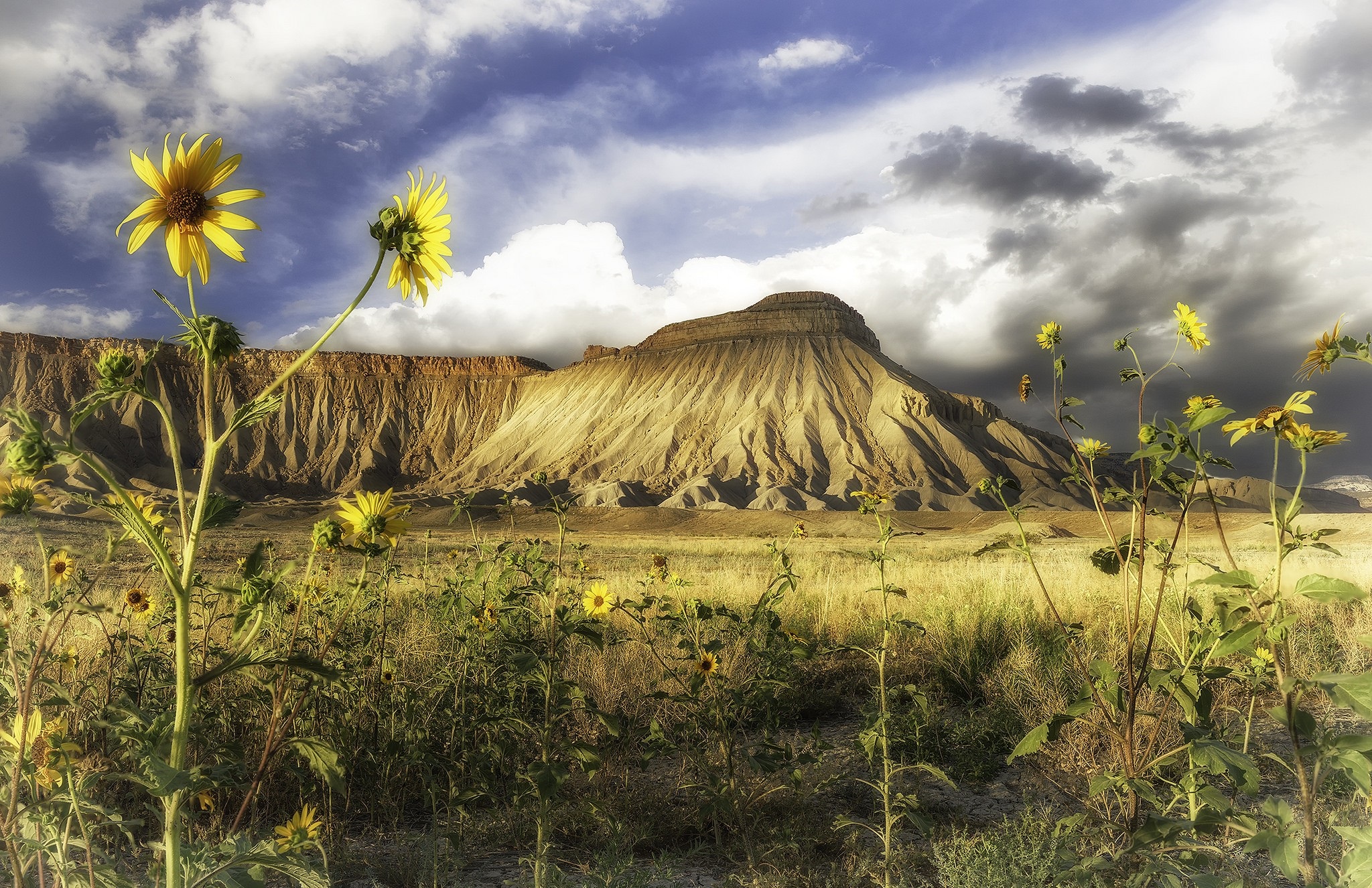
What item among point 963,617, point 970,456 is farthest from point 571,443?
point 963,617

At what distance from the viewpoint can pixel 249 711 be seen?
4.04 meters

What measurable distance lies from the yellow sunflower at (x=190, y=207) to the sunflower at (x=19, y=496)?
63 cm

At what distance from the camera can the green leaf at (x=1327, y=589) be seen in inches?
72.0

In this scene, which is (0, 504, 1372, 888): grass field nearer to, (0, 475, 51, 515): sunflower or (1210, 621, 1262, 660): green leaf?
(0, 475, 51, 515): sunflower

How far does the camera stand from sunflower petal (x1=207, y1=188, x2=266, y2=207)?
5.11ft

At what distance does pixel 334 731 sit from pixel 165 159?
3.10 metres

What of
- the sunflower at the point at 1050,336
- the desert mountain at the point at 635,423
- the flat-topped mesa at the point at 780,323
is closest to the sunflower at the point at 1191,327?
the sunflower at the point at 1050,336

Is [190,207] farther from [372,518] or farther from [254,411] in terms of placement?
[372,518]

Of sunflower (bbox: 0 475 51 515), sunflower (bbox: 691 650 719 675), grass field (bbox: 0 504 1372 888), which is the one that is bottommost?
grass field (bbox: 0 504 1372 888)

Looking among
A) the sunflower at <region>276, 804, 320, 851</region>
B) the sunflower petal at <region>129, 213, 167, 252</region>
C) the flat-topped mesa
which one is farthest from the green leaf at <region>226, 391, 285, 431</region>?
the flat-topped mesa

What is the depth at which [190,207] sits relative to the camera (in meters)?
1.56

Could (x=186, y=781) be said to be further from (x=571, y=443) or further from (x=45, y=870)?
(x=571, y=443)

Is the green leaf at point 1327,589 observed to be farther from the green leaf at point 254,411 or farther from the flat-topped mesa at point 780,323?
the flat-topped mesa at point 780,323

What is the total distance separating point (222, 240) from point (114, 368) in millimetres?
333
